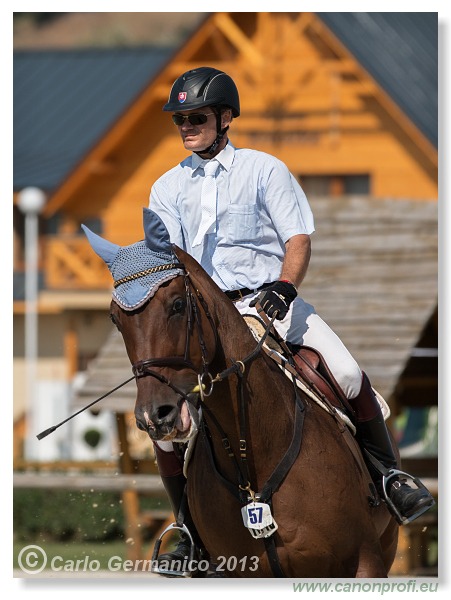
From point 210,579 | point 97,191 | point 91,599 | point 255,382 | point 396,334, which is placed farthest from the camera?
point 97,191

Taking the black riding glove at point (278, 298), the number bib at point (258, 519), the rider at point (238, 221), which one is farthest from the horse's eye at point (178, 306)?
the number bib at point (258, 519)

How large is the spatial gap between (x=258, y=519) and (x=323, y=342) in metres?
1.02

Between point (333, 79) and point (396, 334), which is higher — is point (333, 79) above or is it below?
above

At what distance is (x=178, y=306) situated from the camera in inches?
166

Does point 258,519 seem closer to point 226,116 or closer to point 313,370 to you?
point 313,370

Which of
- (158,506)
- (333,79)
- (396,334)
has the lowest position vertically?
(158,506)

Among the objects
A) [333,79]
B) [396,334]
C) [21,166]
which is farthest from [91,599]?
[21,166]

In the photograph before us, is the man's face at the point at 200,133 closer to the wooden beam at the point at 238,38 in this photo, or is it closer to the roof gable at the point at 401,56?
the wooden beam at the point at 238,38

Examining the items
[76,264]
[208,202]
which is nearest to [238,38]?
[76,264]

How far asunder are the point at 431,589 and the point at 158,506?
7092 millimetres

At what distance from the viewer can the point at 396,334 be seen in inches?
409

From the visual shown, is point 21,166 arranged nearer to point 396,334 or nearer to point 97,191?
point 97,191

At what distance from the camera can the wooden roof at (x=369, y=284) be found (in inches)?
408
